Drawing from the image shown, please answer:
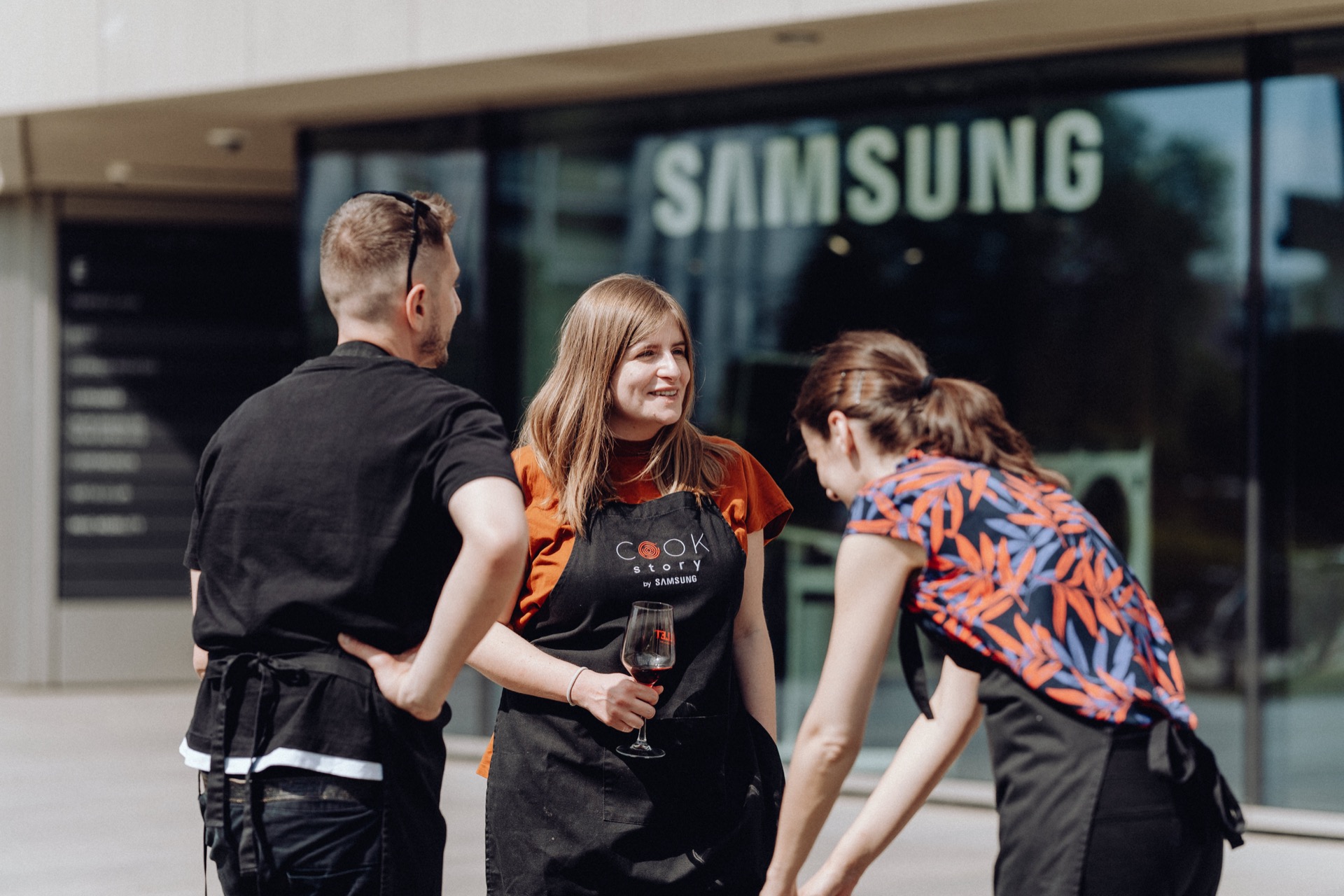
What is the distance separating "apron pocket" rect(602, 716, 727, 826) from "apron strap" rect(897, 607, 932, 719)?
66 cm

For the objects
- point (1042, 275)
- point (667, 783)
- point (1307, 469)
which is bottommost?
point (667, 783)

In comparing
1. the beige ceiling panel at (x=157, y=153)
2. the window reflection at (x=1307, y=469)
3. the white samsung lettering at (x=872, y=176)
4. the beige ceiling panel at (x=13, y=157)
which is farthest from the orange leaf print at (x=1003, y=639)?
the beige ceiling panel at (x=13, y=157)

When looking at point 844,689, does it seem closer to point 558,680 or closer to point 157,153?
point 558,680

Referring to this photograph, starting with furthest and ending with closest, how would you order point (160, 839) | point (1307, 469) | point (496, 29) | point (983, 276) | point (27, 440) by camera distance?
point (27, 440), point (983, 276), point (496, 29), point (1307, 469), point (160, 839)

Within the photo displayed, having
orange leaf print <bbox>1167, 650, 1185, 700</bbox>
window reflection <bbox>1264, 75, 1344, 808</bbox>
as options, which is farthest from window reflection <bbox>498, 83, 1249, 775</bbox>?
orange leaf print <bbox>1167, 650, 1185, 700</bbox>

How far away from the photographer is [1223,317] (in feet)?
23.1

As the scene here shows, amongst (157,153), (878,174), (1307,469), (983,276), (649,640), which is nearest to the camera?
(649,640)

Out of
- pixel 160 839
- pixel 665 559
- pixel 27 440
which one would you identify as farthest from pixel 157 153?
pixel 665 559

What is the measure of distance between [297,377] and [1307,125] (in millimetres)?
5618

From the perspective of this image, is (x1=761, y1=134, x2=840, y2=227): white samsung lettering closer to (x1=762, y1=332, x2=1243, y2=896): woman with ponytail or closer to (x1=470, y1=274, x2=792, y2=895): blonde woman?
(x1=470, y1=274, x2=792, y2=895): blonde woman

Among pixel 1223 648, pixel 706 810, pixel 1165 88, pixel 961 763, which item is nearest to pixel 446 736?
pixel 961 763

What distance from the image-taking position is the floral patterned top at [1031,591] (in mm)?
2250

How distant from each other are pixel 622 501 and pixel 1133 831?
1.32 meters

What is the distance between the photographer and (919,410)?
2.48 metres
